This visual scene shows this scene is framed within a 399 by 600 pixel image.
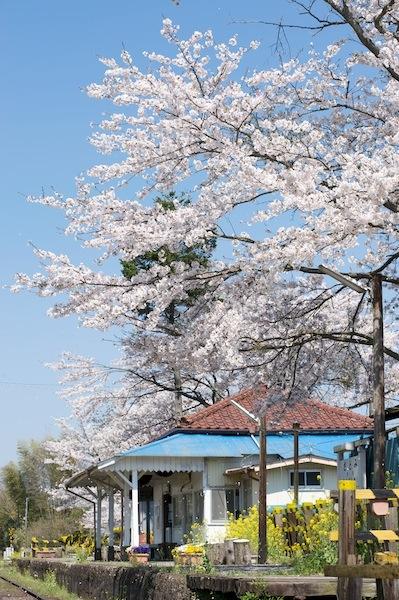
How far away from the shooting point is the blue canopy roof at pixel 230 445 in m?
29.3

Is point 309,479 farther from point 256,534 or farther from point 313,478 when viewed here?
point 256,534

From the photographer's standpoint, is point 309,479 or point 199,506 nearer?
point 309,479

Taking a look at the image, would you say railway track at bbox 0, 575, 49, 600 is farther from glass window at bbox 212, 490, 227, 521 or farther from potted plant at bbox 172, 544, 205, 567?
glass window at bbox 212, 490, 227, 521

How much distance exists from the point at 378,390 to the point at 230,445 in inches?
643

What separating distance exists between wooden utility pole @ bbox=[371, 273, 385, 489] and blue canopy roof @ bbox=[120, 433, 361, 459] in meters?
14.0

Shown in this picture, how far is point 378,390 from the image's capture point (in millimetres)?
14836

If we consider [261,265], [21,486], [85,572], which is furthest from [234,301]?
[21,486]

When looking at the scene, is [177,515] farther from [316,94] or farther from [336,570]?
[336,570]

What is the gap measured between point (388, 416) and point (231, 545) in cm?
412

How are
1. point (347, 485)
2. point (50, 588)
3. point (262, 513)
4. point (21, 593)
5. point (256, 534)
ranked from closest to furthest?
point (347, 485)
point (262, 513)
point (256, 534)
point (21, 593)
point (50, 588)

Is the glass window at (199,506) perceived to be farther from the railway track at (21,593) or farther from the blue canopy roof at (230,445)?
the railway track at (21,593)

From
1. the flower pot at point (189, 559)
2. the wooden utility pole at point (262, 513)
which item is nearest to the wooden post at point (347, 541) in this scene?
the wooden utility pole at point (262, 513)

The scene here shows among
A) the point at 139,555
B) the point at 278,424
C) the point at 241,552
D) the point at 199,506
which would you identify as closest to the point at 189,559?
the point at 241,552

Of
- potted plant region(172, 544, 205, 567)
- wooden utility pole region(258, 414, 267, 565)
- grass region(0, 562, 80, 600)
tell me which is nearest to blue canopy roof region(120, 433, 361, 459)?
grass region(0, 562, 80, 600)
